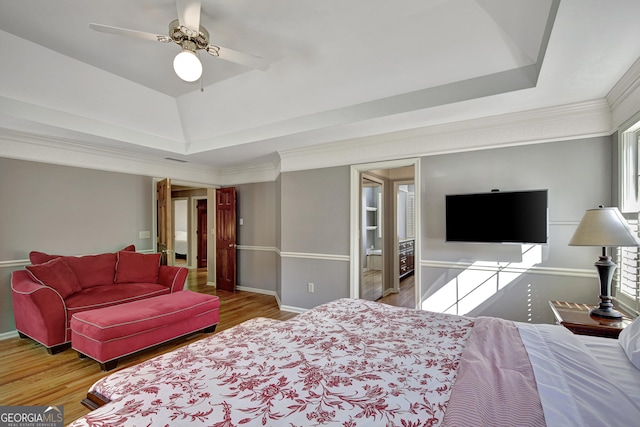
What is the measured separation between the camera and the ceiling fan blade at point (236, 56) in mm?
2213

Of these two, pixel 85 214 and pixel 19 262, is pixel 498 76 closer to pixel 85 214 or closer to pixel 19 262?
pixel 85 214

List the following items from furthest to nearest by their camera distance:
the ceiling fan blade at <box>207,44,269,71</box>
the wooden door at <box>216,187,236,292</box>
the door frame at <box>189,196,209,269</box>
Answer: the door frame at <box>189,196,209,269</box> < the wooden door at <box>216,187,236,292</box> < the ceiling fan blade at <box>207,44,269,71</box>

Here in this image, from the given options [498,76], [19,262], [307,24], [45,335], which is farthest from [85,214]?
[498,76]

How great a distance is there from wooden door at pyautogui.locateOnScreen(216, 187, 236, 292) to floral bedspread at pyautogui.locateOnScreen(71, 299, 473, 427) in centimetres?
420

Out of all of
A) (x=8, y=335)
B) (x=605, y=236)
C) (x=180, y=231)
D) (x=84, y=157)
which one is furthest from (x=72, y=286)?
(x=180, y=231)

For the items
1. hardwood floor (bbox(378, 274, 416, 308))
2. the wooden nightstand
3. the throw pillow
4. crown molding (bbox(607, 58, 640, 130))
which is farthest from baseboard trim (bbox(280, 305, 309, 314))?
crown molding (bbox(607, 58, 640, 130))

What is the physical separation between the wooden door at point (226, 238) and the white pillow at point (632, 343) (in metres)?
5.38

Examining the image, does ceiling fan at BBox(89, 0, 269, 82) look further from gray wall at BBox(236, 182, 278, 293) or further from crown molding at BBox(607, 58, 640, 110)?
gray wall at BBox(236, 182, 278, 293)

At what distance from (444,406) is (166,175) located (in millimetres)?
5361

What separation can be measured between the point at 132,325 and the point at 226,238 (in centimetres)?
316

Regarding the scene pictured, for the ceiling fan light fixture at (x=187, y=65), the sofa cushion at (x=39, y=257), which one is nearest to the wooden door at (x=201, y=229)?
the sofa cushion at (x=39, y=257)

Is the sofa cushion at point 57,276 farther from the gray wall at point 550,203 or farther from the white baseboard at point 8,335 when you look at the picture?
the gray wall at point 550,203

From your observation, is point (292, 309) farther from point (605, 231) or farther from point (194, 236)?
point (194, 236)

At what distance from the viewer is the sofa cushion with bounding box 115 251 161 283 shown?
13.4ft
